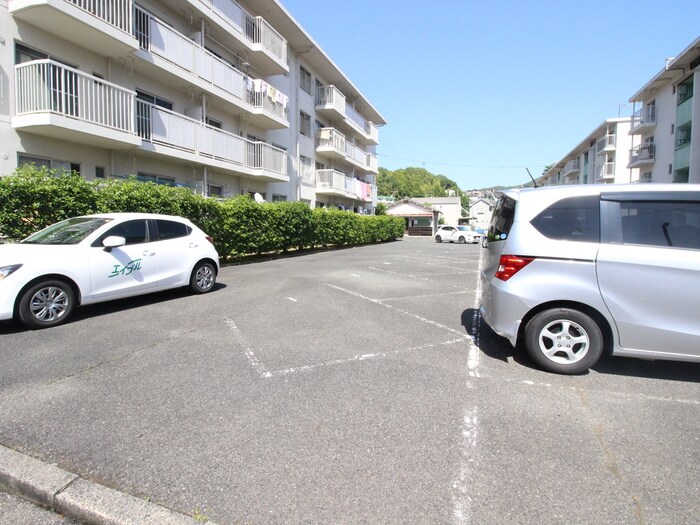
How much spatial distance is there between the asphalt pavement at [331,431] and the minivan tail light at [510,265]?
0.97 metres

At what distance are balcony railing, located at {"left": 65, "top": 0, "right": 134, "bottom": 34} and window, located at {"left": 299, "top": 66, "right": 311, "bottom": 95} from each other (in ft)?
43.8

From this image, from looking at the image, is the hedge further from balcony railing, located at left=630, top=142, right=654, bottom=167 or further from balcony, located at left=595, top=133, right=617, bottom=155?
balcony, located at left=595, top=133, right=617, bottom=155

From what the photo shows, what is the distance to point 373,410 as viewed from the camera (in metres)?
3.18

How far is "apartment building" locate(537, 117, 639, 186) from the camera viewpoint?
35.4 metres

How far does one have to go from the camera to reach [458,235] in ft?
129

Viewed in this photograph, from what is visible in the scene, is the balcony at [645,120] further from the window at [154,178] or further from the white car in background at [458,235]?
the window at [154,178]

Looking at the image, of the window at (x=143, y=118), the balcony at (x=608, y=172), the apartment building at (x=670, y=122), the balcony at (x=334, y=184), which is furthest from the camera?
the balcony at (x=608, y=172)

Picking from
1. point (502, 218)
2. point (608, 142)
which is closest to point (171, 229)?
point (502, 218)

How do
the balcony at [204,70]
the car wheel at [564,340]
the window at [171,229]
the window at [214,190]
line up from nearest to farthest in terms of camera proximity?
the car wheel at [564,340] → the window at [171,229] → the balcony at [204,70] → the window at [214,190]

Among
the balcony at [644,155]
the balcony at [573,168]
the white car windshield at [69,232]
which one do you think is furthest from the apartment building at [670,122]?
the white car windshield at [69,232]

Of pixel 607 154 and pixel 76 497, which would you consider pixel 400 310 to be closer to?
pixel 76 497

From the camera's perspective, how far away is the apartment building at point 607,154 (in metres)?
35.4

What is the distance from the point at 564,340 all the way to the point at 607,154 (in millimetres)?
41586

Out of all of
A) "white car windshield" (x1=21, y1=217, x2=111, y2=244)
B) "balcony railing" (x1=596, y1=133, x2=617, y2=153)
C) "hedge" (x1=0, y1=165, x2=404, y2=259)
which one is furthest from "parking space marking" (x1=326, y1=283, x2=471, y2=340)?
"balcony railing" (x1=596, y1=133, x2=617, y2=153)
